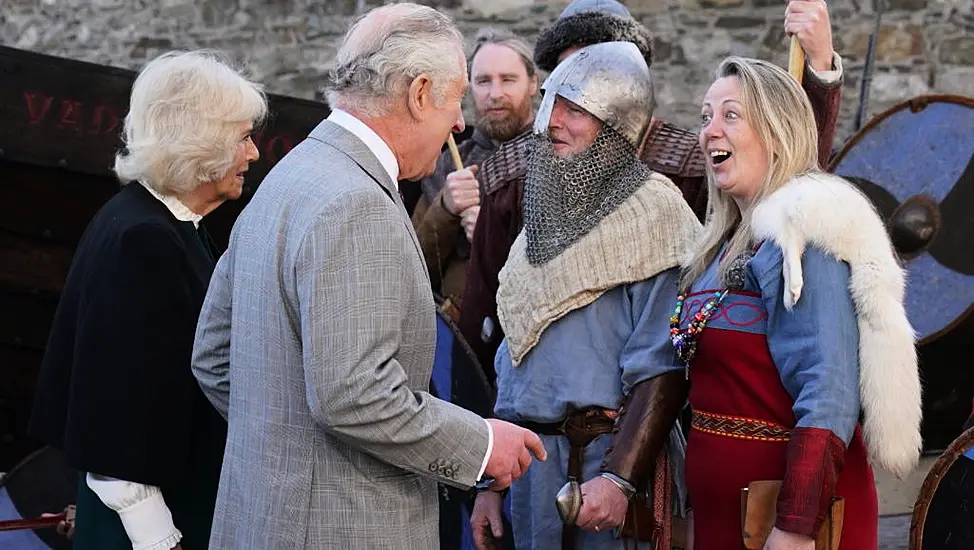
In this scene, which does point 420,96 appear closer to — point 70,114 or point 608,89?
point 608,89

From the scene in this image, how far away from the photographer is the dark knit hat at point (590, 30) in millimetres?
3805

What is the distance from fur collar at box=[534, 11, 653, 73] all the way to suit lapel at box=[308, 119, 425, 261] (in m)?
1.68

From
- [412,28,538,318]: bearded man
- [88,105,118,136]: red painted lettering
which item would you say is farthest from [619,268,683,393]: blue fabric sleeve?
[88,105,118,136]: red painted lettering

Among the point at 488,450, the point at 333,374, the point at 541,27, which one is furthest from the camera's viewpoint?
the point at 541,27

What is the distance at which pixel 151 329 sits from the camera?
2713 mm

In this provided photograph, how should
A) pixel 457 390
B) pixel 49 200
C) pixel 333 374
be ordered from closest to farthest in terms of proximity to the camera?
pixel 333 374
pixel 457 390
pixel 49 200

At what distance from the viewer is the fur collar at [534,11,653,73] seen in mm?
3801

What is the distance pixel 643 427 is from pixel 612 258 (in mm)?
388

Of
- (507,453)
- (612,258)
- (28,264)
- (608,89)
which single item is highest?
(608,89)

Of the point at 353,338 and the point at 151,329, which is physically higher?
the point at 353,338

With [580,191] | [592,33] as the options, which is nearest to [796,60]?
[580,191]

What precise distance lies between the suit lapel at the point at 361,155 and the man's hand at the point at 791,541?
0.84m

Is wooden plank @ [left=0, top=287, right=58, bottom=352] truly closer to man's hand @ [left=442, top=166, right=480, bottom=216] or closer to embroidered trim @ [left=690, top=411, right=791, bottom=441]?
man's hand @ [left=442, top=166, right=480, bottom=216]

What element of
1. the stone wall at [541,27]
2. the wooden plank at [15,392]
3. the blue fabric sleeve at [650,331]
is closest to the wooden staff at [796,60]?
the blue fabric sleeve at [650,331]
